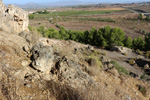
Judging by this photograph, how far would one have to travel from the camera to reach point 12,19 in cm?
901

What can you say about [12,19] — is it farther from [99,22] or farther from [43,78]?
[99,22]

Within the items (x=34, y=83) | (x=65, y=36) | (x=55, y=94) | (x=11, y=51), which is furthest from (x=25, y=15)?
(x=65, y=36)

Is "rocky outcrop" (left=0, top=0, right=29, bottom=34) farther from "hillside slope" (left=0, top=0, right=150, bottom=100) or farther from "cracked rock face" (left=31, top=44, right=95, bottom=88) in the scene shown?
"cracked rock face" (left=31, top=44, right=95, bottom=88)

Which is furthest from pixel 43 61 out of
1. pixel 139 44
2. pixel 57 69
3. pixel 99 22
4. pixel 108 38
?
pixel 99 22

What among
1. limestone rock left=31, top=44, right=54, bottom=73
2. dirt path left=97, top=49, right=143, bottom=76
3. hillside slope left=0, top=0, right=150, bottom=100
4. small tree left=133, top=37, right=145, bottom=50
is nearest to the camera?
hillside slope left=0, top=0, right=150, bottom=100

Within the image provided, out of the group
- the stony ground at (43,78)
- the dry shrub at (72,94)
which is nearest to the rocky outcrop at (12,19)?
the stony ground at (43,78)

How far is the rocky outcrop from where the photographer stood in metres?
8.42

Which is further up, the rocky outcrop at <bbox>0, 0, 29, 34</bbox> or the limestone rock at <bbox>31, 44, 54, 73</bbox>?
the rocky outcrop at <bbox>0, 0, 29, 34</bbox>

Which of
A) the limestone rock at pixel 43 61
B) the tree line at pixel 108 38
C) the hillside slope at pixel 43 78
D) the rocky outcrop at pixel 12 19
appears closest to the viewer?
the hillside slope at pixel 43 78

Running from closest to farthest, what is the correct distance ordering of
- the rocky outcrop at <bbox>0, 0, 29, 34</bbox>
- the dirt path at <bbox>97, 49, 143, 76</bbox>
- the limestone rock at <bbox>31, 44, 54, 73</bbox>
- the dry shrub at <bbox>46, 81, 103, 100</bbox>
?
the dry shrub at <bbox>46, 81, 103, 100</bbox> → the limestone rock at <bbox>31, 44, 54, 73</bbox> → the rocky outcrop at <bbox>0, 0, 29, 34</bbox> → the dirt path at <bbox>97, 49, 143, 76</bbox>

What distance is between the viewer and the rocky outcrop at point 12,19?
8.42 metres

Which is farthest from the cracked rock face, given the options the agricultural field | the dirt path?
the agricultural field

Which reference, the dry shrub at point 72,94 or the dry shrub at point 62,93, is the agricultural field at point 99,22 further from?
the dry shrub at point 62,93

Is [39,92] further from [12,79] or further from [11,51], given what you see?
[11,51]
